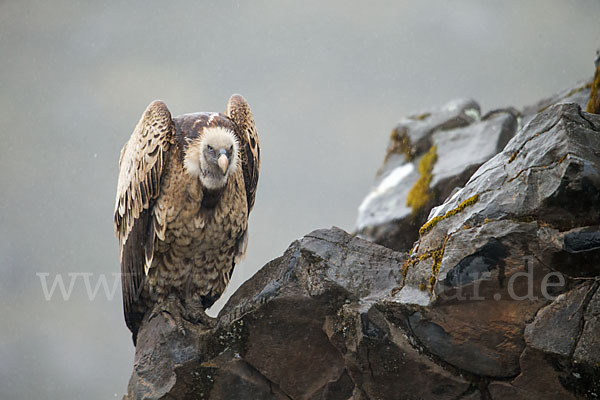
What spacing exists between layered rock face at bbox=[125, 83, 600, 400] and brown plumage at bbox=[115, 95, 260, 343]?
37 centimetres

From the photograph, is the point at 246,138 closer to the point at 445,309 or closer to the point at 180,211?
the point at 180,211

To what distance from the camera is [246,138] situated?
511 centimetres

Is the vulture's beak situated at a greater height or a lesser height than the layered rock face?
greater

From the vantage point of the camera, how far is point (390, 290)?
3896 mm

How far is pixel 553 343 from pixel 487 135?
4457 mm

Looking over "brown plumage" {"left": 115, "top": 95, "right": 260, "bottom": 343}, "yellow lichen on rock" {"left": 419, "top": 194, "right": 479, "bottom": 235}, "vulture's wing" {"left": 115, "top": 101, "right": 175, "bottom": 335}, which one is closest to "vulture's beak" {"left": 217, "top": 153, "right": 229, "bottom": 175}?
"brown plumage" {"left": 115, "top": 95, "right": 260, "bottom": 343}

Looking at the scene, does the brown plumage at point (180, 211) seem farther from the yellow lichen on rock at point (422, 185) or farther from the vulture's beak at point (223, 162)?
the yellow lichen on rock at point (422, 185)

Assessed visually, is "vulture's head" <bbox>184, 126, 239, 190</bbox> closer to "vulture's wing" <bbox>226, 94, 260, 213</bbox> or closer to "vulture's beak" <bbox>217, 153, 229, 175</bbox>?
"vulture's beak" <bbox>217, 153, 229, 175</bbox>

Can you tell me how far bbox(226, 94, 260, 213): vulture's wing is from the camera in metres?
5.11

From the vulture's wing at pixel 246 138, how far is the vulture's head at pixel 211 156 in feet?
1.49

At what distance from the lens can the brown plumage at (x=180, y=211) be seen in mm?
4609

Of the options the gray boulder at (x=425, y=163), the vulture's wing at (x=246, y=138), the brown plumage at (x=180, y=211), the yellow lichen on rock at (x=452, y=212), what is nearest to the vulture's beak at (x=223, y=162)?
the brown plumage at (x=180, y=211)

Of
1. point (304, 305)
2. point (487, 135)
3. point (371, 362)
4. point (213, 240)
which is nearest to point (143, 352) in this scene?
point (213, 240)

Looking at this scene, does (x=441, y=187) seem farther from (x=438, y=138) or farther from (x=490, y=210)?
(x=490, y=210)
